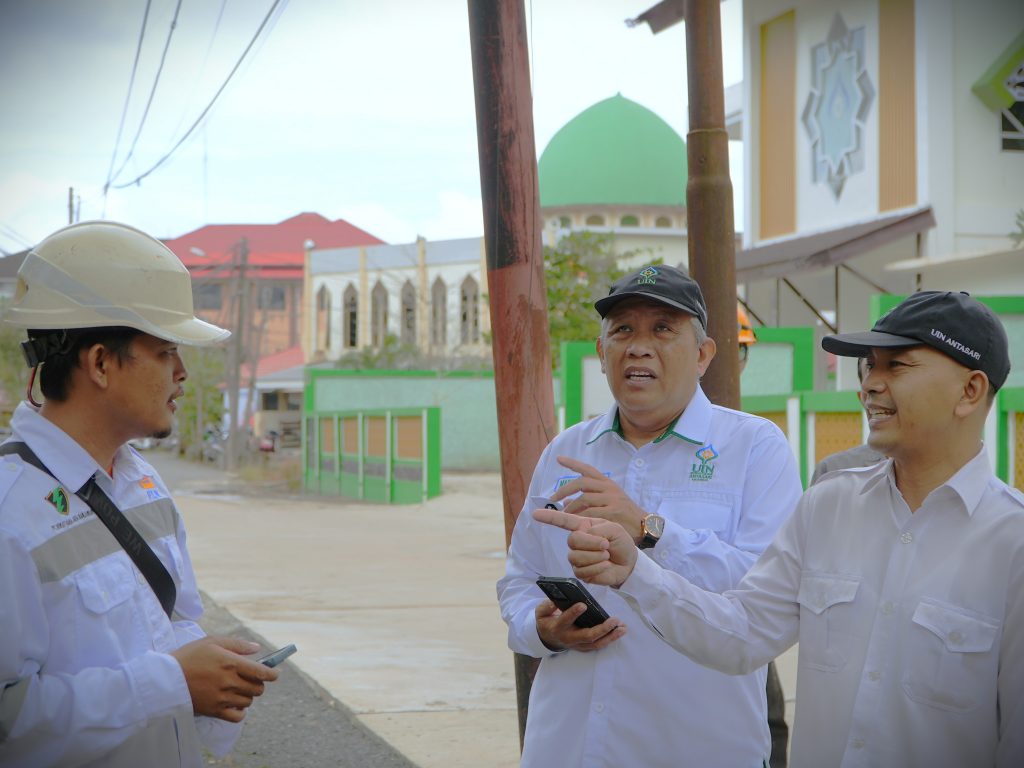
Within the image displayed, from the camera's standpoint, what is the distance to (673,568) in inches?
125

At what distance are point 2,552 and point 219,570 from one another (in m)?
12.7

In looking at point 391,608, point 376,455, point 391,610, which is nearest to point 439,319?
point 376,455

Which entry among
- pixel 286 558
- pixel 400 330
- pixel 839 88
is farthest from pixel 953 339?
pixel 400 330

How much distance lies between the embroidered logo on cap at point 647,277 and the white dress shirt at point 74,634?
151 cm

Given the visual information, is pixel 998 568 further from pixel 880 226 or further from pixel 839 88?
pixel 839 88

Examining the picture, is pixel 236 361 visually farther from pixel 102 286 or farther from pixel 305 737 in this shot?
pixel 102 286

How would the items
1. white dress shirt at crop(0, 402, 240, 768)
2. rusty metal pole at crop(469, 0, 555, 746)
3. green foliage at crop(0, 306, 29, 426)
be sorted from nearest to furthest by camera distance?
white dress shirt at crop(0, 402, 240, 768)
rusty metal pole at crop(469, 0, 555, 746)
green foliage at crop(0, 306, 29, 426)

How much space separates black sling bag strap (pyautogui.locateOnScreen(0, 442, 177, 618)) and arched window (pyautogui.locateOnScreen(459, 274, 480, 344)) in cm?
4470

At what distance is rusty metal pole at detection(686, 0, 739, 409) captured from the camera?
548cm

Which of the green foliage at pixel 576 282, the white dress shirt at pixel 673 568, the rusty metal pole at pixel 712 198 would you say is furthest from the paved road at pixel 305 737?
the green foliage at pixel 576 282

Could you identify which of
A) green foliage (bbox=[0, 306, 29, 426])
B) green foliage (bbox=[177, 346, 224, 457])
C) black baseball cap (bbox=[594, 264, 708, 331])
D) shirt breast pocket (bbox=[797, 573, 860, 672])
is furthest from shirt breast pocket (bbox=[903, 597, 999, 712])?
green foliage (bbox=[177, 346, 224, 457])

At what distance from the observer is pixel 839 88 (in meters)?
19.7

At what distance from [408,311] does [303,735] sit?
4334 centimetres

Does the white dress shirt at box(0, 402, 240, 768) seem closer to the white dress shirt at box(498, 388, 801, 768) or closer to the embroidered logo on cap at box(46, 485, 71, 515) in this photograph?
the embroidered logo on cap at box(46, 485, 71, 515)
